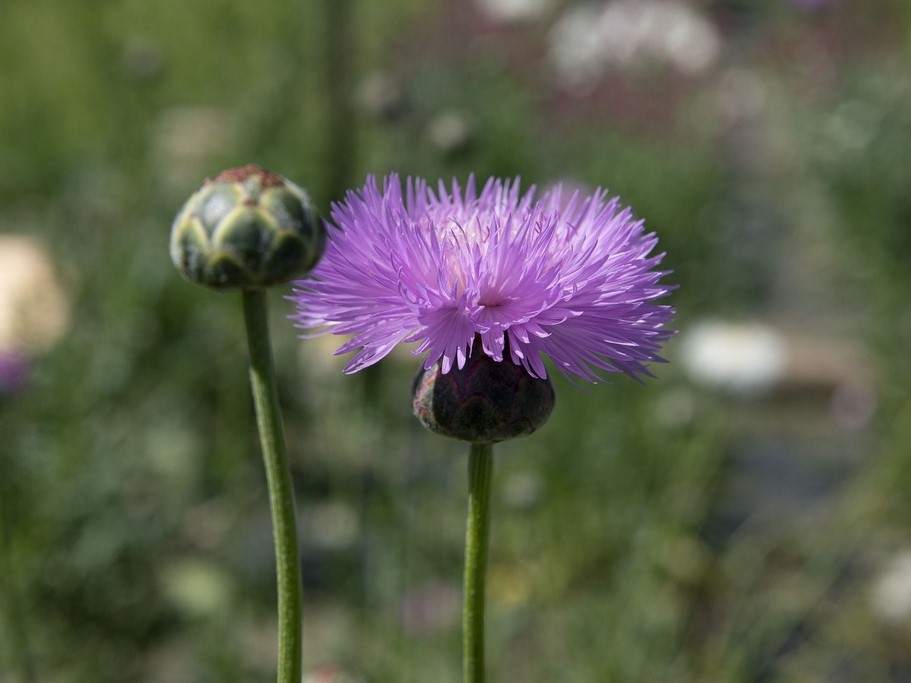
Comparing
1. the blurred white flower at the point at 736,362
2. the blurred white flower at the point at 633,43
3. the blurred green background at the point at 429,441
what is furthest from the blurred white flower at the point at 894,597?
the blurred white flower at the point at 633,43

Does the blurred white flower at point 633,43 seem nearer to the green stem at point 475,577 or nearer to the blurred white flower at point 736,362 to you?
the blurred white flower at point 736,362

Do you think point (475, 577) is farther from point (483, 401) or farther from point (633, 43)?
point (633, 43)

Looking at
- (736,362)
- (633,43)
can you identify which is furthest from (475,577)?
(633,43)

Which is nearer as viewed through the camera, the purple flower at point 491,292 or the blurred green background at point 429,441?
the purple flower at point 491,292

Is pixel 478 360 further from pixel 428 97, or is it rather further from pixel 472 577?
A: pixel 428 97

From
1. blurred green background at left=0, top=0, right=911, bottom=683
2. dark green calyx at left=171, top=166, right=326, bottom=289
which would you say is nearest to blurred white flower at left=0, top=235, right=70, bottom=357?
blurred green background at left=0, top=0, right=911, bottom=683

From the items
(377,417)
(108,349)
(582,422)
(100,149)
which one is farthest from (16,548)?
(100,149)
